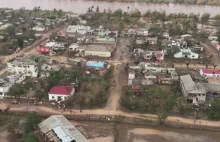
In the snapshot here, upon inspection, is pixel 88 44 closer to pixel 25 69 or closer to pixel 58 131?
pixel 25 69

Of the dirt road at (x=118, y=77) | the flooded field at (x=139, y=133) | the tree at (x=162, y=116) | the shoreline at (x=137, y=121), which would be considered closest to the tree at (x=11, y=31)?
the dirt road at (x=118, y=77)

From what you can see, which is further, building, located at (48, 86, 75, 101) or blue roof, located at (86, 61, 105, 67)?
blue roof, located at (86, 61, 105, 67)

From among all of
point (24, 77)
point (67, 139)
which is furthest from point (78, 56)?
point (67, 139)

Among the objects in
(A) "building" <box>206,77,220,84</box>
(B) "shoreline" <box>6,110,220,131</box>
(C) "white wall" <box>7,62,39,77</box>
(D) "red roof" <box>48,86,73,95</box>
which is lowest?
(B) "shoreline" <box>6,110,220,131</box>

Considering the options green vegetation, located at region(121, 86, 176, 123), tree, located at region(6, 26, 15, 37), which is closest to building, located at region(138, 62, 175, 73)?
green vegetation, located at region(121, 86, 176, 123)

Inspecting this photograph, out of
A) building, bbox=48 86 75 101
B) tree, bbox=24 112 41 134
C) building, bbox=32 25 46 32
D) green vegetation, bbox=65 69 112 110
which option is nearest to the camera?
tree, bbox=24 112 41 134

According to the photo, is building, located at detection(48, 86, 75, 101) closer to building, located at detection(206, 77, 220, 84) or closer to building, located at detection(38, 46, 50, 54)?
building, located at detection(38, 46, 50, 54)

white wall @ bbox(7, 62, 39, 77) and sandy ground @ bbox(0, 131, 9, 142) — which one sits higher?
white wall @ bbox(7, 62, 39, 77)

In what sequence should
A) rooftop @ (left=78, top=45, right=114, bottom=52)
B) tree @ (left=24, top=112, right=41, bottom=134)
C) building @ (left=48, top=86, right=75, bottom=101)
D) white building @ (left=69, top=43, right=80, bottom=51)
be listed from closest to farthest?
tree @ (left=24, top=112, right=41, bottom=134)
building @ (left=48, top=86, right=75, bottom=101)
rooftop @ (left=78, top=45, right=114, bottom=52)
white building @ (left=69, top=43, right=80, bottom=51)
